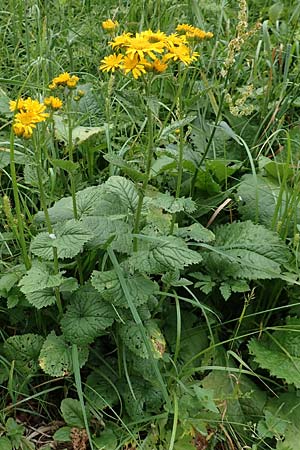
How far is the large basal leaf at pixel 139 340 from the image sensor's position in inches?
49.6

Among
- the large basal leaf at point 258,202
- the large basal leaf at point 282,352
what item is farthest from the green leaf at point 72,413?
the large basal leaf at point 258,202

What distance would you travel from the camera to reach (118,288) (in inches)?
48.6

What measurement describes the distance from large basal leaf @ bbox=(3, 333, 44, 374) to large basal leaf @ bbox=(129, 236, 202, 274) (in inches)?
12.0

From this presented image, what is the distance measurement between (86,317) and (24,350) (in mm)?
176

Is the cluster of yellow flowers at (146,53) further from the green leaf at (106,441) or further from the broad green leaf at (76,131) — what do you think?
the green leaf at (106,441)

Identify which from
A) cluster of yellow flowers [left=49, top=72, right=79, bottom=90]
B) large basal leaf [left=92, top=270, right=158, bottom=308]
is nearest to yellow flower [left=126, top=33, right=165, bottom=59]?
cluster of yellow flowers [left=49, top=72, right=79, bottom=90]

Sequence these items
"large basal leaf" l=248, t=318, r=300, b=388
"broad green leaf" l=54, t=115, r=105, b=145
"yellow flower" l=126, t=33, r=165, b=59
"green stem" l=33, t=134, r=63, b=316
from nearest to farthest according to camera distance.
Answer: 1. "yellow flower" l=126, t=33, r=165, b=59
2. "green stem" l=33, t=134, r=63, b=316
3. "large basal leaf" l=248, t=318, r=300, b=388
4. "broad green leaf" l=54, t=115, r=105, b=145

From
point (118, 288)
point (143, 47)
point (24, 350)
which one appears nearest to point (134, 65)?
point (143, 47)

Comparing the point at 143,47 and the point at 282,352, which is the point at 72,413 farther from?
the point at 143,47

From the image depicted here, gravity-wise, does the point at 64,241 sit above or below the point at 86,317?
above

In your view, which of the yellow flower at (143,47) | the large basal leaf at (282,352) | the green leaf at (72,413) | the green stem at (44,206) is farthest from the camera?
the large basal leaf at (282,352)

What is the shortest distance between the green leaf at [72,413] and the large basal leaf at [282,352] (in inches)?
16.9

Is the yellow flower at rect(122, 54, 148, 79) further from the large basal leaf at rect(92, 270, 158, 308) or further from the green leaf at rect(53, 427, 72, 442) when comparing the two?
the green leaf at rect(53, 427, 72, 442)

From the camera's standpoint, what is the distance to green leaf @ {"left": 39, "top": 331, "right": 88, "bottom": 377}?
1255 millimetres
